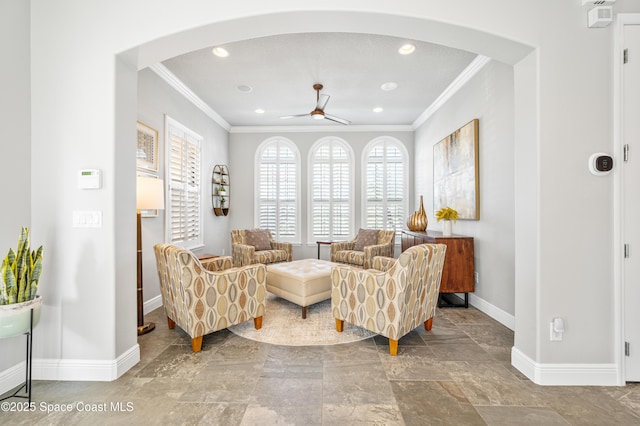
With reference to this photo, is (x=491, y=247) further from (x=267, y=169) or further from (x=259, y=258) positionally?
(x=267, y=169)

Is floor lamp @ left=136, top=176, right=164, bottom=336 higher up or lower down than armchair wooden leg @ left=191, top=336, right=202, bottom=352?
higher up

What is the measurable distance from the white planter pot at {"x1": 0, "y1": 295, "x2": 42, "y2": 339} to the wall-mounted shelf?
3719 millimetres

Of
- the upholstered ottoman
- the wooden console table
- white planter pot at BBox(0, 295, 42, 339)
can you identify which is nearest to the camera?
white planter pot at BBox(0, 295, 42, 339)

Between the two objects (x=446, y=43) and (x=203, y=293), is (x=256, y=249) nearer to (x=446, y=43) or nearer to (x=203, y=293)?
(x=203, y=293)

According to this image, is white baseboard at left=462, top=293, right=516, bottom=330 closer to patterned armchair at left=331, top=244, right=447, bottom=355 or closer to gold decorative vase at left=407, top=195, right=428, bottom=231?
patterned armchair at left=331, top=244, right=447, bottom=355

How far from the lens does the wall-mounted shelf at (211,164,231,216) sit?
546cm

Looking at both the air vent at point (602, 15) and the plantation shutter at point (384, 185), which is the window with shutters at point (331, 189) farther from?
the air vent at point (602, 15)

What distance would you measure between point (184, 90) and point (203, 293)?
3.18 meters

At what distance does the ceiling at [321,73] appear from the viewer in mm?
3156

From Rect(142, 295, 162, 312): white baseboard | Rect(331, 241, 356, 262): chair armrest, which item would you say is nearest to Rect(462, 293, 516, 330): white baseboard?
Rect(331, 241, 356, 262): chair armrest

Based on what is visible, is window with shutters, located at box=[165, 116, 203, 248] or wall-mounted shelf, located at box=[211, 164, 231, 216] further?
wall-mounted shelf, located at box=[211, 164, 231, 216]

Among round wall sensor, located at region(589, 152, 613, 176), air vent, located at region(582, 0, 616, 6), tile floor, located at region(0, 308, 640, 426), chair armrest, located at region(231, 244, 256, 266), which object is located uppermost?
air vent, located at region(582, 0, 616, 6)

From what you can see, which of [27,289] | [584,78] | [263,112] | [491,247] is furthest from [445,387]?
[263,112]

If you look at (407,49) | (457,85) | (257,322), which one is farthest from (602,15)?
(257,322)
